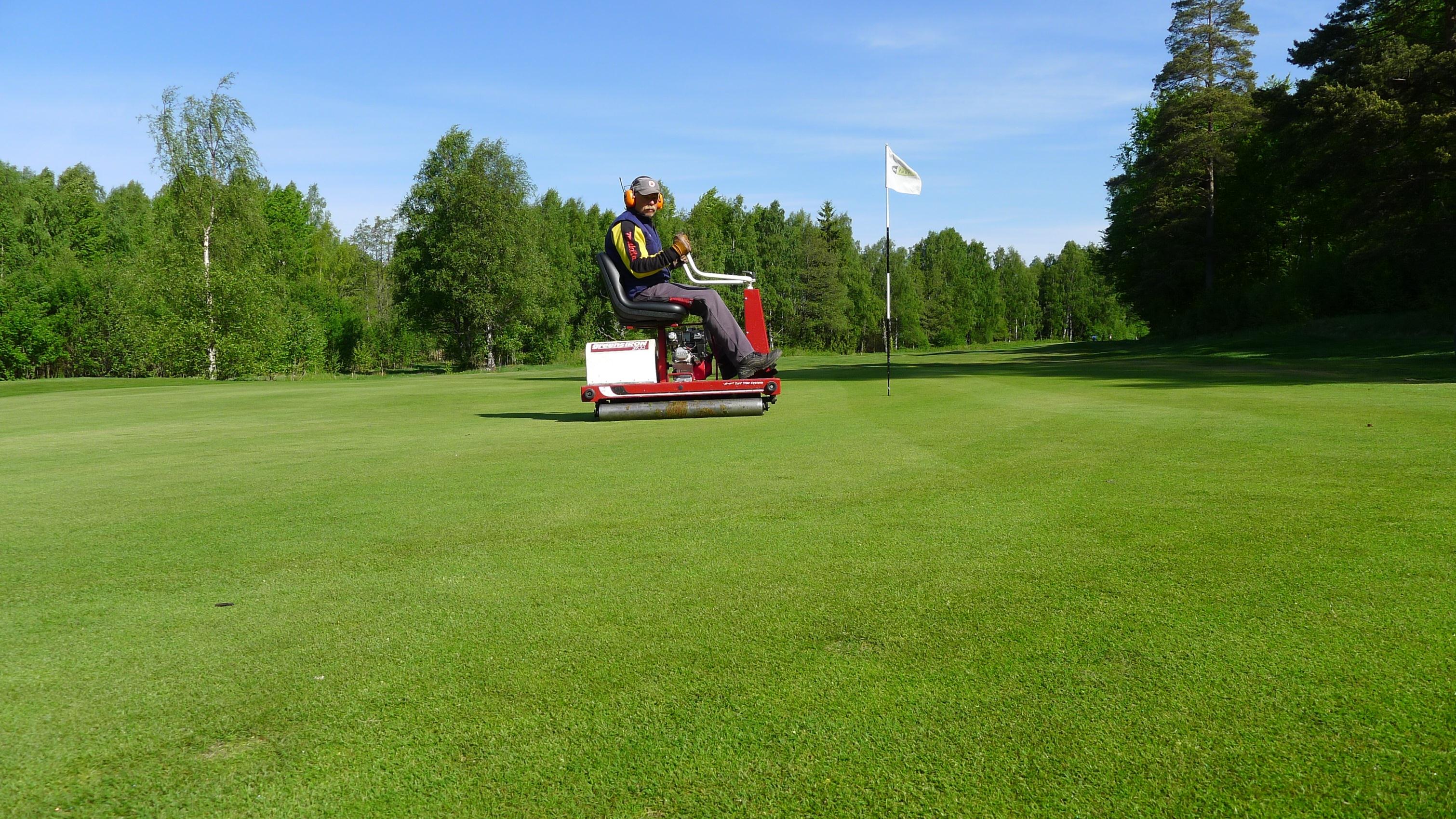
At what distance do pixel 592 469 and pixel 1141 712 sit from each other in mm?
6002

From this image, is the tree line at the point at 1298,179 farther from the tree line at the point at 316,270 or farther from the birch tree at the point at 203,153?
the birch tree at the point at 203,153

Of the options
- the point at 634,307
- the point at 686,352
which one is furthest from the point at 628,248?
the point at 686,352

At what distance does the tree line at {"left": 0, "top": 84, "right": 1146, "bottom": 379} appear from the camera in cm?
4594

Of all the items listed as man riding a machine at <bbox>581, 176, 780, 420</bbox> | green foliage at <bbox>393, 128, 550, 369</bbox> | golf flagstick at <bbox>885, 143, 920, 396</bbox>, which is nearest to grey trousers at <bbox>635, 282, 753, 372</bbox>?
man riding a machine at <bbox>581, 176, 780, 420</bbox>

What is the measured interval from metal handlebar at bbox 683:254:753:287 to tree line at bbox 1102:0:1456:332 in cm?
2646

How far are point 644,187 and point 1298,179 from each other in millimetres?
30844

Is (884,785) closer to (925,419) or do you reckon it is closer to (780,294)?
(925,419)

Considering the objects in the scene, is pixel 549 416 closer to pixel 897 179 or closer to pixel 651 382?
pixel 651 382

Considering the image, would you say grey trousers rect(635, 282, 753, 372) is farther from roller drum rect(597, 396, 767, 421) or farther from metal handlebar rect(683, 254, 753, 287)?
roller drum rect(597, 396, 767, 421)

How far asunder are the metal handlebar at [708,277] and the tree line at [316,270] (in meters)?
12.3

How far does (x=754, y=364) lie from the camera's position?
13.5 meters

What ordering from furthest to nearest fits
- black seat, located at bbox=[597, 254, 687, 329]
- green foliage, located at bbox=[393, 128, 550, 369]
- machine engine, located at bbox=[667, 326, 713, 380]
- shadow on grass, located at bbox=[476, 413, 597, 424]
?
green foliage, located at bbox=[393, 128, 550, 369], machine engine, located at bbox=[667, 326, 713, 380], shadow on grass, located at bbox=[476, 413, 597, 424], black seat, located at bbox=[597, 254, 687, 329]

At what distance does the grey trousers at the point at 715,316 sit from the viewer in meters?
13.3

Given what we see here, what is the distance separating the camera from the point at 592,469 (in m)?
8.16
